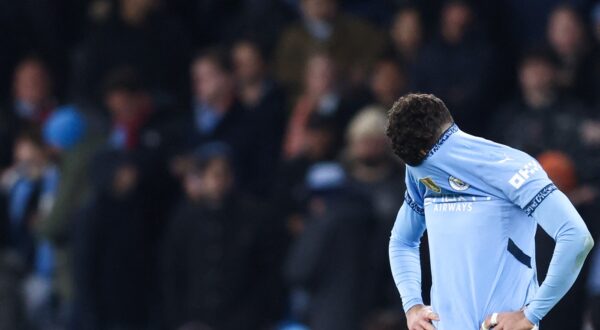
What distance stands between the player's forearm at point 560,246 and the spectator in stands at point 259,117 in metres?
6.23

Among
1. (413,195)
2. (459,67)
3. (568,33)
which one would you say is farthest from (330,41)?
(413,195)

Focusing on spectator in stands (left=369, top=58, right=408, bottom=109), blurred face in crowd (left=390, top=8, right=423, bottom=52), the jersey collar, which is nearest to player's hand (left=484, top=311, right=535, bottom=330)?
the jersey collar

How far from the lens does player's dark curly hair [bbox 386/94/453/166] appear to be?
4871 mm

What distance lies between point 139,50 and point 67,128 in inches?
47.6

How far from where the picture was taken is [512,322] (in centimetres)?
474

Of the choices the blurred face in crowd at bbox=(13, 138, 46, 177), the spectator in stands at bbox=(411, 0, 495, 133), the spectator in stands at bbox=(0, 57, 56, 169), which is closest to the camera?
the spectator in stands at bbox=(411, 0, 495, 133)

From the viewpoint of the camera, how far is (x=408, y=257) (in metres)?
5.30

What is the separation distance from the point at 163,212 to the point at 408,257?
6.15 metres

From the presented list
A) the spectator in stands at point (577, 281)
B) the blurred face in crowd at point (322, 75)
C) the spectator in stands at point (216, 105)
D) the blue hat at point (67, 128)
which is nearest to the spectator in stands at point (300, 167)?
the blurred face in crowd at point (322, 75)

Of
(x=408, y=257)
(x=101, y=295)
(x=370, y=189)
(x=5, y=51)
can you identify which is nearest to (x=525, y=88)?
(x=370, y=189)

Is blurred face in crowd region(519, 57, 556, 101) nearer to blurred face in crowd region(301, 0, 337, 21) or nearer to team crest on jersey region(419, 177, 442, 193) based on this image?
blurred face in crowd region(301, 0, 337, 21)

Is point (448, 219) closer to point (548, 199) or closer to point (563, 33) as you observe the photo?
point (548, 199)

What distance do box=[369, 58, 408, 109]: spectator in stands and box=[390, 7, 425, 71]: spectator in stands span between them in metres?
0.33

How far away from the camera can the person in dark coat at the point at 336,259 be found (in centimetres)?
927
